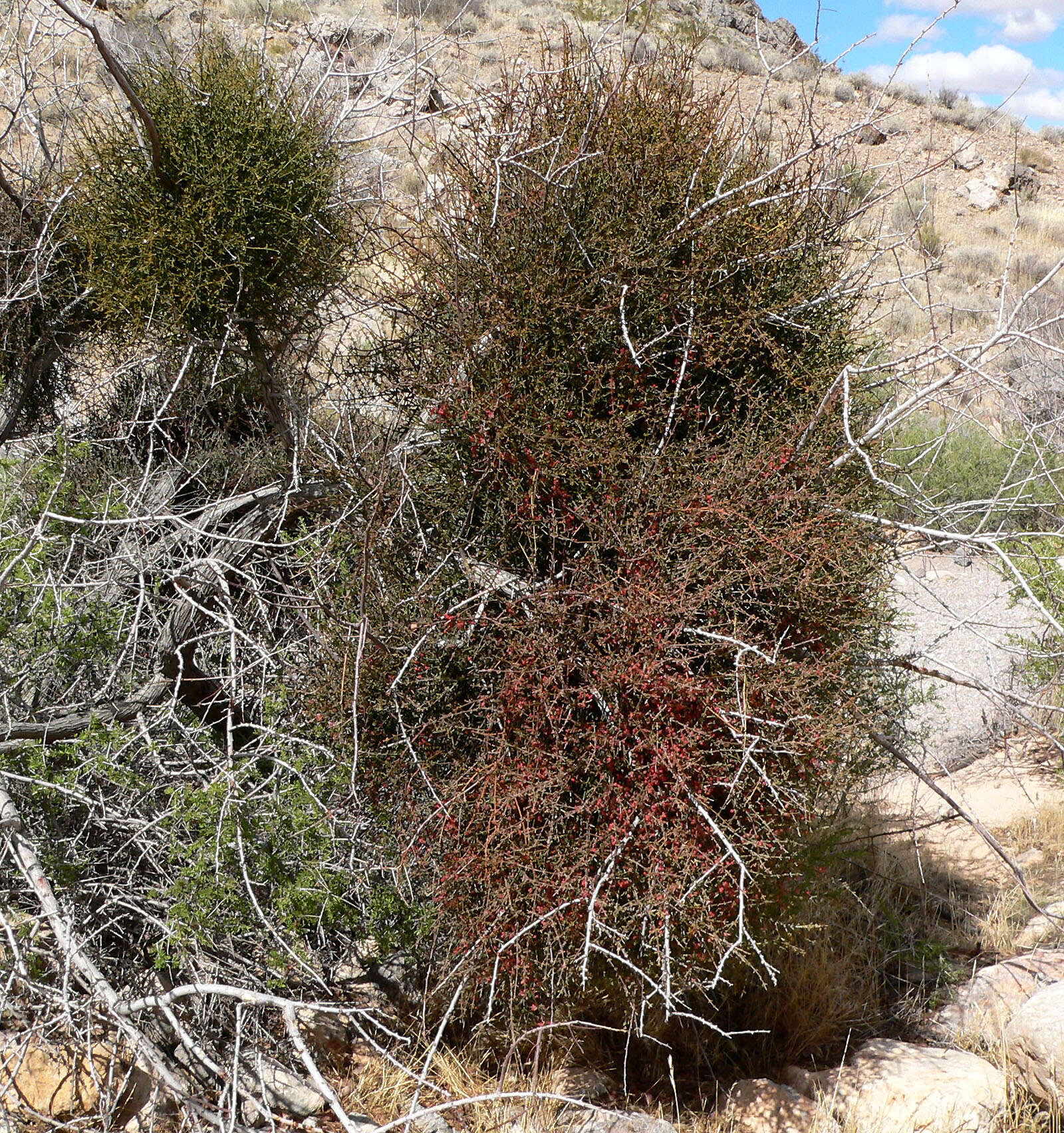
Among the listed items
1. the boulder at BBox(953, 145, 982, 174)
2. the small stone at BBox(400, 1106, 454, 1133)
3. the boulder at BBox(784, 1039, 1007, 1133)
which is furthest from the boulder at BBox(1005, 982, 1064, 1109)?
the boulder at BBox(953, 145, 982, 174)

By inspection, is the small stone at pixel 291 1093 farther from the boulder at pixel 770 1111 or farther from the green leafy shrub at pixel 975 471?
the green leafy shrub at pixel 975 471

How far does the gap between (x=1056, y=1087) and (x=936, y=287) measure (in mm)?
14409

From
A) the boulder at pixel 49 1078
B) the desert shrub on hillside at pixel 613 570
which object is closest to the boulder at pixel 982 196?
the desert shrub on hillside at pixel 613 570

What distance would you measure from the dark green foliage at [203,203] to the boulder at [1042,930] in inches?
182

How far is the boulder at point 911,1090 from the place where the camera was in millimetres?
3537

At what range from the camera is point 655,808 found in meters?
3.12

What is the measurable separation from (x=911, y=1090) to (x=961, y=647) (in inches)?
205

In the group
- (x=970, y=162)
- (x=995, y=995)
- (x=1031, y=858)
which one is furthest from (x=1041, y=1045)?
(x=970, y=162)

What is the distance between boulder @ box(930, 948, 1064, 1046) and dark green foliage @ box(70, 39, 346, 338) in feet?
14.4

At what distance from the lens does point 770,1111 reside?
3.74 meters

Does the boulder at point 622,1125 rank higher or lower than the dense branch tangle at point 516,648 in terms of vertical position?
lower

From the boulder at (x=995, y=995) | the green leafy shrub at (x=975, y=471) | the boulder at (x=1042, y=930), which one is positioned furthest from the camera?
the green leafy shrub at (x=975, y=471)

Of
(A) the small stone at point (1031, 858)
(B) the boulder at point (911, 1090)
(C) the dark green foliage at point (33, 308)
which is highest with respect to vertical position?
(C) the dark green foliage at point (33, 308)

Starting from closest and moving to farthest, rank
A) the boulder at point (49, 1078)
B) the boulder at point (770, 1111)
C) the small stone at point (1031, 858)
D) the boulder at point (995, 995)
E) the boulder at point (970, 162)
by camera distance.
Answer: the boulder at point (49, 1078) → the boulder at point (770, 1111) → the boulder at point (995, 995) → the small stone at point (1031, 858) → the boulder at point (970, 162)
